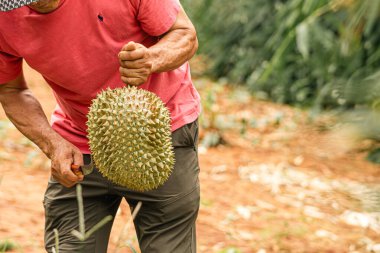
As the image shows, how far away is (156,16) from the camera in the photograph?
2182 mm

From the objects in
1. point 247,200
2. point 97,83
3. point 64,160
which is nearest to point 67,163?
point 64,160

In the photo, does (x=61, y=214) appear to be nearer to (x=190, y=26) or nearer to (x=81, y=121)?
(x=81, y=121)

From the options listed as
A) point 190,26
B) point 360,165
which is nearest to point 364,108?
point 360,165

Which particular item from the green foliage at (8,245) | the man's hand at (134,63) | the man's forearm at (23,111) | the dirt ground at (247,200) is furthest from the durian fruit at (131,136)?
the green foliage at (8,245)

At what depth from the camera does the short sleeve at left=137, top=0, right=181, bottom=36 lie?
218 centimetres

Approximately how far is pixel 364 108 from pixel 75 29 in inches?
56.6

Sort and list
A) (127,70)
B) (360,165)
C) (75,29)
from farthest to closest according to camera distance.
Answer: (75,29) < (127,70) < (360,165)

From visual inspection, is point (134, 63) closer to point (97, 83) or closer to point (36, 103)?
point (97, 83)

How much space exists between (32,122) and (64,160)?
0.29 metres

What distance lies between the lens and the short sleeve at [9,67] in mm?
2338

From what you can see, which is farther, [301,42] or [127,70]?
[301,42]

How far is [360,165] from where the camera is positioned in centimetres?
109

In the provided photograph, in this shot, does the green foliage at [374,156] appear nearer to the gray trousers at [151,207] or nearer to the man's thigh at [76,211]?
the gray trousers at [151,207]

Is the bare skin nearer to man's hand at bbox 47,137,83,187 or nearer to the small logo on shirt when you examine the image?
man's hand at bbox 47,137,83,187
